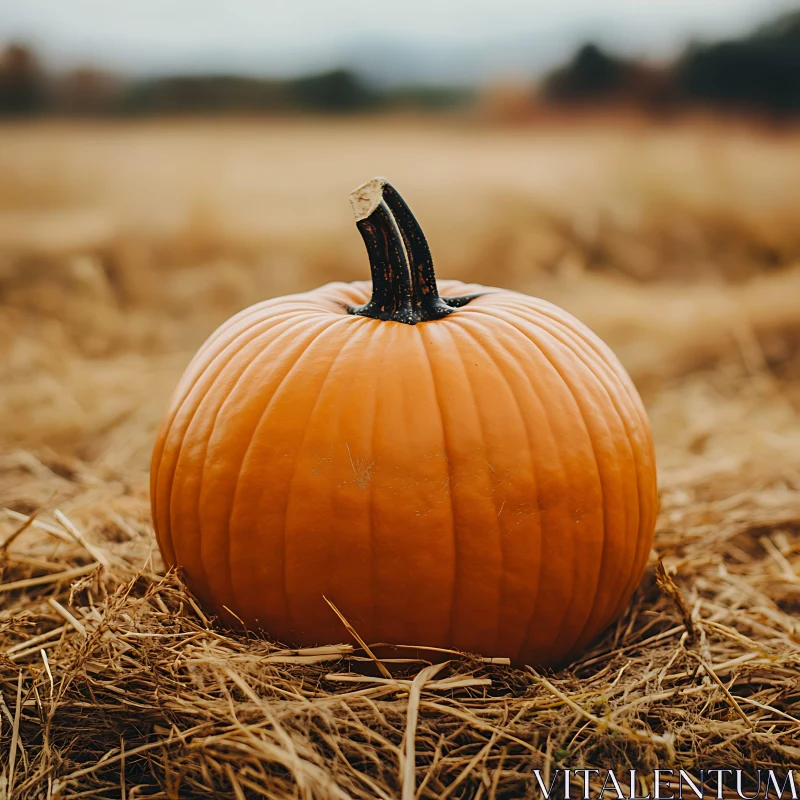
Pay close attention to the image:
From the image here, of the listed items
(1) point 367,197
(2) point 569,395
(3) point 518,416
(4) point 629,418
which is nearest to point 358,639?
(3) point 518,416

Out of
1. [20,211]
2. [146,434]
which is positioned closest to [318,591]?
[146,434]

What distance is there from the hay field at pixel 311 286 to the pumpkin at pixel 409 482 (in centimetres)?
11

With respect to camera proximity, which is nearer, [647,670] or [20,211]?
[647,670]

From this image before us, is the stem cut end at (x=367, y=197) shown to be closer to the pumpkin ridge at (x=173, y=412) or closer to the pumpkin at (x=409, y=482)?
the pumpkin at (x=409, y=482)

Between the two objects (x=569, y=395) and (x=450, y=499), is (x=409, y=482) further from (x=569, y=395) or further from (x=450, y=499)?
(x=569, y=395)

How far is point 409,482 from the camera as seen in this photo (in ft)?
4.59

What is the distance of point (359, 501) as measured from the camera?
1.40m

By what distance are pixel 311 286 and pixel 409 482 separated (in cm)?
392

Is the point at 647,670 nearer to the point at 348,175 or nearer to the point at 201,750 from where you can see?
the point at 201,750

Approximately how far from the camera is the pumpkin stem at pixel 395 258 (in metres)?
1.65

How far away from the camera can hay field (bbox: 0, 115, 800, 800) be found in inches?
52.6

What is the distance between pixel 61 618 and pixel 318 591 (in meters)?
0.69

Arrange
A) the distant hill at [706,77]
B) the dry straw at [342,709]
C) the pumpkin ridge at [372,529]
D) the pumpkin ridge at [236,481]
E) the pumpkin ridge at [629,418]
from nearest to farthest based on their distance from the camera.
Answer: the dry straw at [342,709] → the pumpkin ridge at [372,529] → the pumpkin ridge at [236,481] → the pumpkin ridge at [629,418] → the distant hill at [706,77]

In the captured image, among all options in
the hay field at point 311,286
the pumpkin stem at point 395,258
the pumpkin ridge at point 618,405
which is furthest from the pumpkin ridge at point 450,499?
the pumpkin ridge at point 618,405
